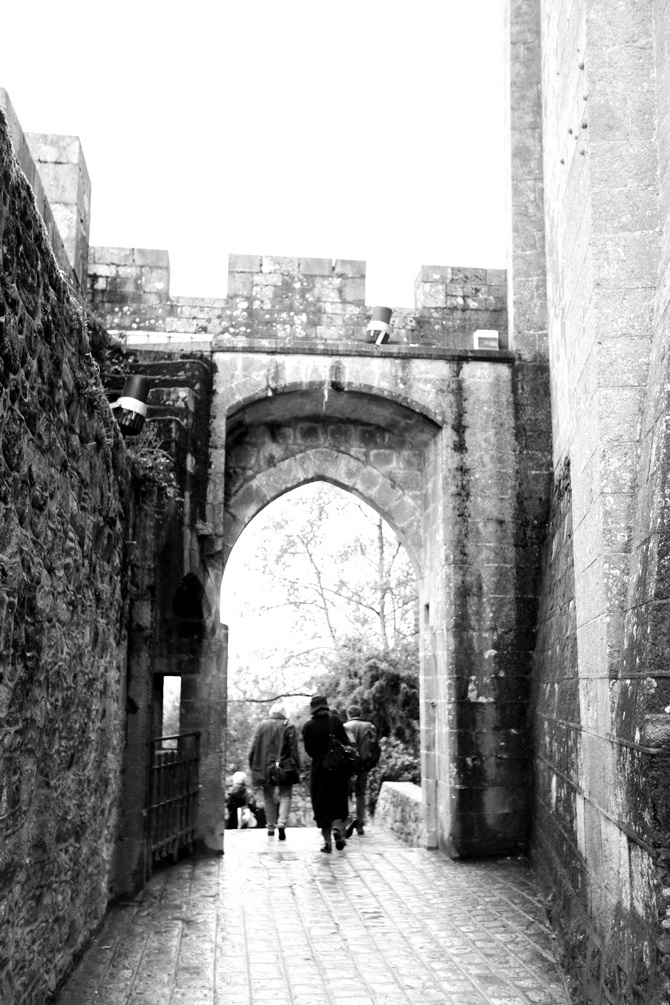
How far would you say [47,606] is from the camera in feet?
11.9

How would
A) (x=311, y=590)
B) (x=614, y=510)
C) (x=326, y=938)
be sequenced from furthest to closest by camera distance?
(x=311, y=590), (x=326, y=938), (x=614, y=510)

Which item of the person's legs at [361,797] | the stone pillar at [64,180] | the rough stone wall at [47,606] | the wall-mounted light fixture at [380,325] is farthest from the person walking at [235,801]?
the rough stone wall at [47,606]

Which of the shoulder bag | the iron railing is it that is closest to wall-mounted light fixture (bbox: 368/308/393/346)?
the shoulder bag

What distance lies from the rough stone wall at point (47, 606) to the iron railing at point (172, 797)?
4.10 ft

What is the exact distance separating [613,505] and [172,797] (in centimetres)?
418

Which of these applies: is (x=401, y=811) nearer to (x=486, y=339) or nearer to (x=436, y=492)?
(x=436, y=492)

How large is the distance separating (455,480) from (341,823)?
9.47ft

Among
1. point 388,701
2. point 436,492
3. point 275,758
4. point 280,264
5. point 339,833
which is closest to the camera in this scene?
point 339,833

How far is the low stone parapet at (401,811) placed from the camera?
885cm

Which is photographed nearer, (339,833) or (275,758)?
(339,833)

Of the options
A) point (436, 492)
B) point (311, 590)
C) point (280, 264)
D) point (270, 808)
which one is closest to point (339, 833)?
point (270, 808)

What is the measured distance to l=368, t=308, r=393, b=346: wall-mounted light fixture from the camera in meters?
8.59

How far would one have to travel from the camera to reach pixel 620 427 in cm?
427

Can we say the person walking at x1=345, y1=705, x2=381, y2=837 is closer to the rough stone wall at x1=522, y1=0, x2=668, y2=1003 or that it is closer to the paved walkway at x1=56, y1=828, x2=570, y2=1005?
the paved walkway at x1=56, y1=828, x2=570, y2=1005
